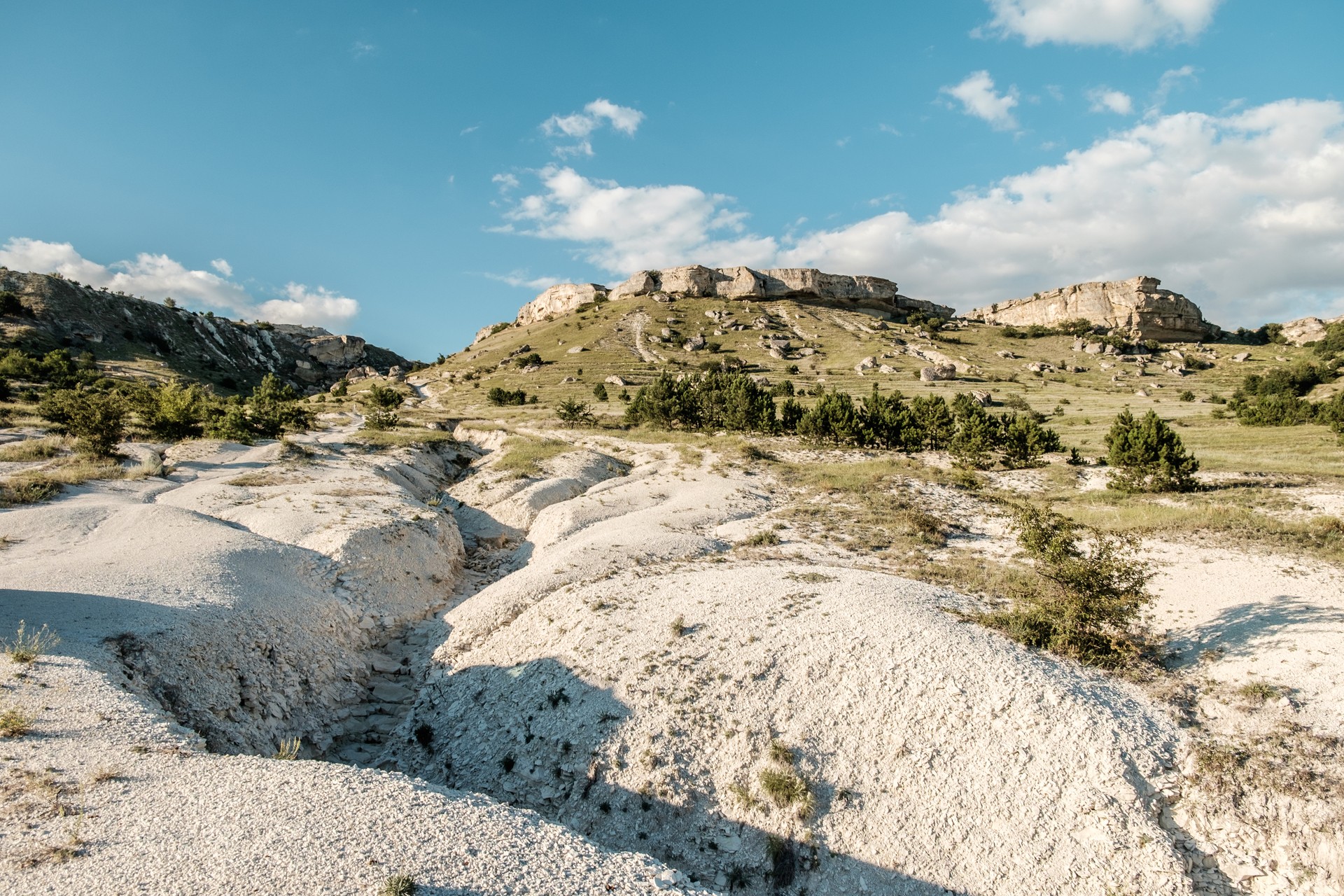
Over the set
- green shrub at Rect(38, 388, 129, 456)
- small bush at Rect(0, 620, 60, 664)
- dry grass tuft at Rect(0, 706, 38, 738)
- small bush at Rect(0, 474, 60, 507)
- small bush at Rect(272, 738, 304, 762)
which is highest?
green shrub at Rect(38, 388, 129, 456)

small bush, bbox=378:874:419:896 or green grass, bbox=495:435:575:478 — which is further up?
green grass, bbox=495:435:575:478

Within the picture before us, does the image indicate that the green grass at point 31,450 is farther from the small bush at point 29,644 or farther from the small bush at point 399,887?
the small bush at point 399,887

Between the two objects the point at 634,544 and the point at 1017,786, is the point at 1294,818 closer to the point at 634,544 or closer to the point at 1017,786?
the point at 1017,786

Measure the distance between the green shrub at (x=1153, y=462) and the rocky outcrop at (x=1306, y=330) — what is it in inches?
4694

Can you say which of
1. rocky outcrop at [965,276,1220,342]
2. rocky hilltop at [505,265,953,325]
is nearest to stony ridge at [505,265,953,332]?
rocky hilltop at [505,265,953,325]

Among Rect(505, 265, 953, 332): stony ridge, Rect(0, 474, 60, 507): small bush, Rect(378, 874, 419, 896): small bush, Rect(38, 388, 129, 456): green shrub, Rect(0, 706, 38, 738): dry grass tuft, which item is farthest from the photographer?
Rect(505, 265, 953, 332): stony ridge

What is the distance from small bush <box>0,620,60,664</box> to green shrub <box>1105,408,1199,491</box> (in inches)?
1405

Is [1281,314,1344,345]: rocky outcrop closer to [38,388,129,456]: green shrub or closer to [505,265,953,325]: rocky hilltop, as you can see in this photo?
[505,265,953,325]: rocky hilltop

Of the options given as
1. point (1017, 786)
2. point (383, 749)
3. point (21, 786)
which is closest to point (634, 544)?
point (383, 749)

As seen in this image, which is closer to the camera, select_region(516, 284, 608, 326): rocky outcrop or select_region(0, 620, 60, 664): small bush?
select_region(0, 620, 60, 664): small bush

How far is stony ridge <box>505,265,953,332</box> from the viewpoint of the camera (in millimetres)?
134750

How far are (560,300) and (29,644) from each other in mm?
144328

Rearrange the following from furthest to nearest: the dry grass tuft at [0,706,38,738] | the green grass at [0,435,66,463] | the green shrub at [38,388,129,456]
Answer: the green shrub at [38,388,129,456], the green grass at [0,435,66,463], the dry grass tuft at [0,706,38,738]

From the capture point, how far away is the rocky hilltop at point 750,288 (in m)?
135
